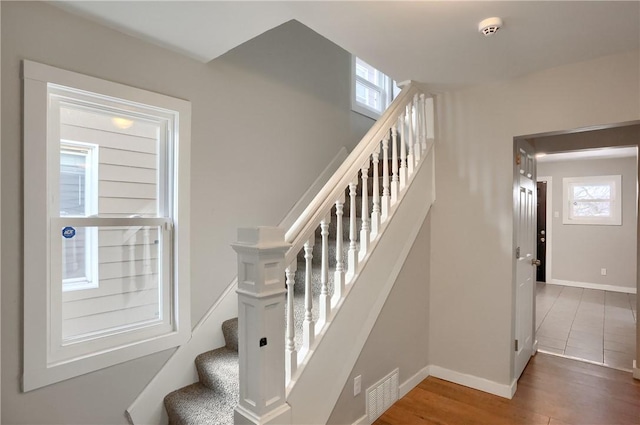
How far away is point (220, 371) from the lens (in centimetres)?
201

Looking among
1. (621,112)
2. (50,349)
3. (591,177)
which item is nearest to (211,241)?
(50,349)

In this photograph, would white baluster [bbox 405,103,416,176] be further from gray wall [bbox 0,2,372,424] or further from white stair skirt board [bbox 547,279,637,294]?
white stair skirt board [bbox 547,279,637,294]

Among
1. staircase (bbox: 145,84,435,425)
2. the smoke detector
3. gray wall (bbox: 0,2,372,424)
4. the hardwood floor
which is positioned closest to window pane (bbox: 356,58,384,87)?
gray wall (bbox: 0,2,372,424)

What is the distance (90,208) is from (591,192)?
296 inches

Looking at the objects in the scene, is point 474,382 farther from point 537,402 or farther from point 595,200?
point 595,200

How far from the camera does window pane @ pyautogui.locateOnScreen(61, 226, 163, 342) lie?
1.81 meters

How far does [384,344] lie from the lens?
2219 mm

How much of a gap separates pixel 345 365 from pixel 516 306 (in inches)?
60.0

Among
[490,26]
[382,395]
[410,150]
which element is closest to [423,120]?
[410,150]

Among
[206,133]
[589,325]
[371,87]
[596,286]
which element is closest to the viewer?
[206,133]

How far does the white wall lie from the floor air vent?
61 centimetres

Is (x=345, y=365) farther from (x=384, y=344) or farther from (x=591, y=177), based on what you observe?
(x=591, y=177)

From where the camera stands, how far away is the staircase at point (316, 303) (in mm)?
1452

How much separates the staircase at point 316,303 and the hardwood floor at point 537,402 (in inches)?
30.9
